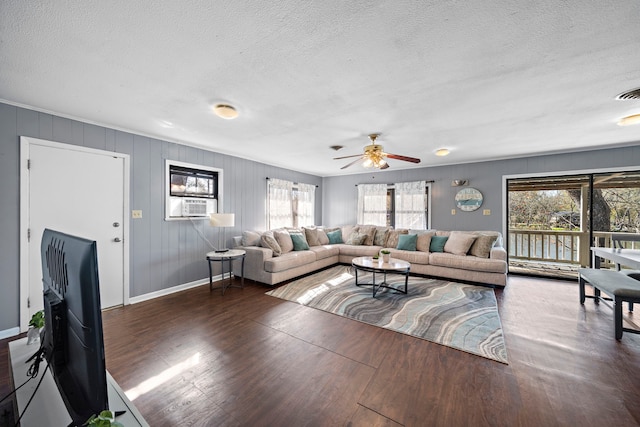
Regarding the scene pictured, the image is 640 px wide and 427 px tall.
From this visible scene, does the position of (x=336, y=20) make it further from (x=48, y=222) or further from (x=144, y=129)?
(x=48, y=222)

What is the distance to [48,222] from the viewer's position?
2.71 metres

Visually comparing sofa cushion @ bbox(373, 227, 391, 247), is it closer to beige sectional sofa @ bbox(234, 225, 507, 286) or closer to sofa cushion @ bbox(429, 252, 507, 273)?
beige sectional sofa @ bbox(234, 225, 507, 286)

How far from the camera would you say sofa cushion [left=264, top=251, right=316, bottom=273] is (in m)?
4.03

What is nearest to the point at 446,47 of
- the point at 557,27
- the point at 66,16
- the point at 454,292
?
the point at 557,27

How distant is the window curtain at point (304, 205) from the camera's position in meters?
6.37

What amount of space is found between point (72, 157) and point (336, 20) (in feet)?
11.1

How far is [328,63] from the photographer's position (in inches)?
72.9

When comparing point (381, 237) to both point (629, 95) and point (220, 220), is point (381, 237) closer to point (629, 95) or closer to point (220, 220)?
point (220, 220)

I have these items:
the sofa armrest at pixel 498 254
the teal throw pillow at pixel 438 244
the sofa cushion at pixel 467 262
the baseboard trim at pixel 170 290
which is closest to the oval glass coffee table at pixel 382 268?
the sofa cushion at pixel 467 262

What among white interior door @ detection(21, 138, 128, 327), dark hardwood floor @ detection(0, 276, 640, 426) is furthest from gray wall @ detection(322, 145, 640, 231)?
white interior door @ detection(21, 138, 128, 327)

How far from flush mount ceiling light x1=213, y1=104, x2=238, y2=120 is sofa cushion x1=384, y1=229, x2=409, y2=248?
4197 millimetres

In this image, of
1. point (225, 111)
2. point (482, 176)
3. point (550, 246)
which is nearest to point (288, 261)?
point (225, 111)

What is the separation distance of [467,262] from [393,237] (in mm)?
1661

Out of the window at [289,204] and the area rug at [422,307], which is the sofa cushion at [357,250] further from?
the window at [289,204]
